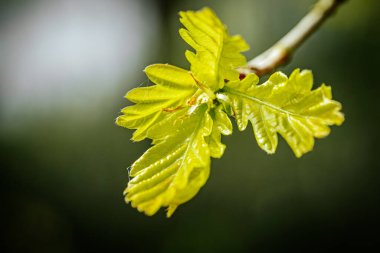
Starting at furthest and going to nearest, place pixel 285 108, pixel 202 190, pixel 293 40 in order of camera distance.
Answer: pixel 202 190
pixel 293 40
pixel 285 108

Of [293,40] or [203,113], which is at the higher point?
[293,40]

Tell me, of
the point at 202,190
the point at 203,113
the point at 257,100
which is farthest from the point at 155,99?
the point at 202,190

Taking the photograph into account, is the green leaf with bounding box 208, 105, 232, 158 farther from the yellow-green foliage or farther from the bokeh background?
the bokeh background

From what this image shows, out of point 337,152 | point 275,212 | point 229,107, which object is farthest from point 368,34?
point 229,107

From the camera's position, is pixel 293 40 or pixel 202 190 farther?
pixel 202 190

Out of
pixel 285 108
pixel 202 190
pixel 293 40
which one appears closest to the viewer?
pixel 285 108

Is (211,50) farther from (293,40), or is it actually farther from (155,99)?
(293,40)
